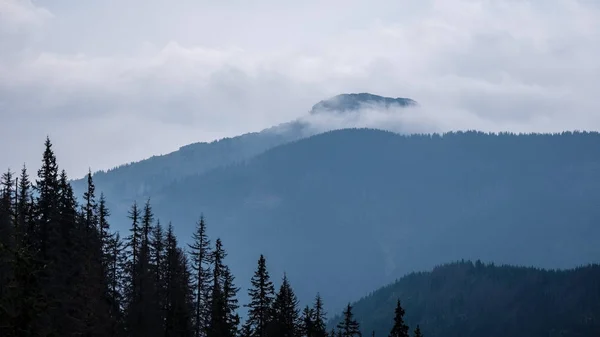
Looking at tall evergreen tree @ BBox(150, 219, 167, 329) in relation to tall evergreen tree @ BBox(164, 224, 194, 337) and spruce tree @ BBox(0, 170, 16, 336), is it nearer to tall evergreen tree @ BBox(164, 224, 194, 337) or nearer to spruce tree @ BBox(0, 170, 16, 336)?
tall evergreen tree @ BBox(164, 224, 194, 337)

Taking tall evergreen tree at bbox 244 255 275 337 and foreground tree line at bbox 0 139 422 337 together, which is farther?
tall evergreen tree at bbox 244 255 275 337

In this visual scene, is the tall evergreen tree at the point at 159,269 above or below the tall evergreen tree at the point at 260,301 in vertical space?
above

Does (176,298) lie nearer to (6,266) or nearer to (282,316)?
(282,316)

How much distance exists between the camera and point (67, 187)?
187 feet

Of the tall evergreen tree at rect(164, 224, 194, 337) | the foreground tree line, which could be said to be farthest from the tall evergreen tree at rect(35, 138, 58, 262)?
the tall evergreen tree at rect(164, 224, 194, 337)

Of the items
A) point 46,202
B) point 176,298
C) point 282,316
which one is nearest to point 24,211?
point 46,202

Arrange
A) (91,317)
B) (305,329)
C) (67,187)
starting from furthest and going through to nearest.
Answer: (305,329) < (67,187) < (91,317)

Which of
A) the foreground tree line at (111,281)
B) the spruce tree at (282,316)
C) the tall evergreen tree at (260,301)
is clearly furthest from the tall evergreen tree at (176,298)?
the spruce tree at (282,316)

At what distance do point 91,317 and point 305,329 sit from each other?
26.2 meters

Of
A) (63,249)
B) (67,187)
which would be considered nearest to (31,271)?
(63,249)

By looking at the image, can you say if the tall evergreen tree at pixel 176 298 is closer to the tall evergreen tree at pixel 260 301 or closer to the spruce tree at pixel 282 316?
the tall evergreen tree at pixel 260 301

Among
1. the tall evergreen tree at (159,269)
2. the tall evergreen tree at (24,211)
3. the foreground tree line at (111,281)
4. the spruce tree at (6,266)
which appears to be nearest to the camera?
the spruce tree at (6,266)

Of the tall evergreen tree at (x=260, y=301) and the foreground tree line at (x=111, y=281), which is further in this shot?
the tall evergreen tree at (x=260, y=301)

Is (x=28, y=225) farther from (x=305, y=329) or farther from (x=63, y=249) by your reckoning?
(x=305, y=329)
